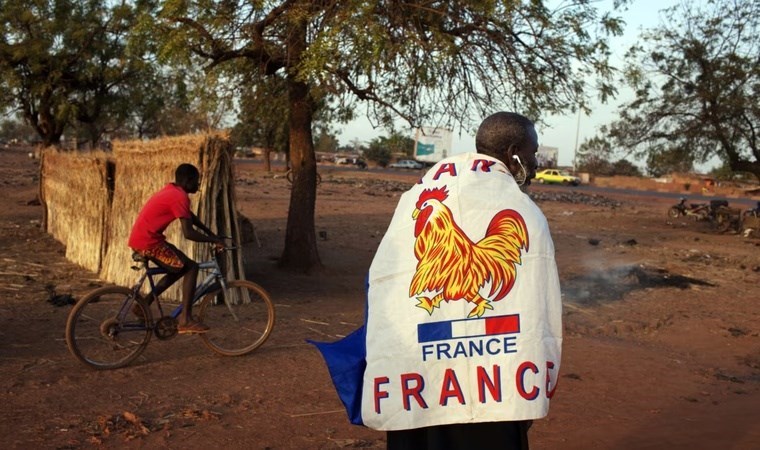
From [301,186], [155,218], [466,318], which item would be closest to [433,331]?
[466,318]

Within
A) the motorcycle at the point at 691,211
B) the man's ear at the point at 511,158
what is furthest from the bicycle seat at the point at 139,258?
the motorcycle at the point at 691,211

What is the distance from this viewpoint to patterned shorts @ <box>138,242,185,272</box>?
619 centimetres

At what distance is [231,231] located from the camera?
28.9 feet

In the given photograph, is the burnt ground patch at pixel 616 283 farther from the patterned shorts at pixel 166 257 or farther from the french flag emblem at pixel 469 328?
the french flag emblem at pixel 469 328

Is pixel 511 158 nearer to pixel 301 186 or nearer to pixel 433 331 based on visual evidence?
pixel 433 331

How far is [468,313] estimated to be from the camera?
2414 mm

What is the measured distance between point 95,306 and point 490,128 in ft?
15.1

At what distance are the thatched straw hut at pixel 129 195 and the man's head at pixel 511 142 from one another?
20.8 feet

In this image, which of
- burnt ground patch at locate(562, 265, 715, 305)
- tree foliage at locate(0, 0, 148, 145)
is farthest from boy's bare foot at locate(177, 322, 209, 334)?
tree foliage at locate(0, 0, 148, 145)

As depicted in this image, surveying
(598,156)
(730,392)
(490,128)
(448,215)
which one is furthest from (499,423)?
(598,156)

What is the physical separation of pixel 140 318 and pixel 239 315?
107cm

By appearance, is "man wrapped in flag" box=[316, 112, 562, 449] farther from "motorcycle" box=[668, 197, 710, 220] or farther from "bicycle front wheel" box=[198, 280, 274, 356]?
"motorcycle" box=[668, 197, 710, 220]

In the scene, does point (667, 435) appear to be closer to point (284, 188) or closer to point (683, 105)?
point (683, 105)

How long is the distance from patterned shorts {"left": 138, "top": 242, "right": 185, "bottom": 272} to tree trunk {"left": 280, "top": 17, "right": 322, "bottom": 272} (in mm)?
4617
